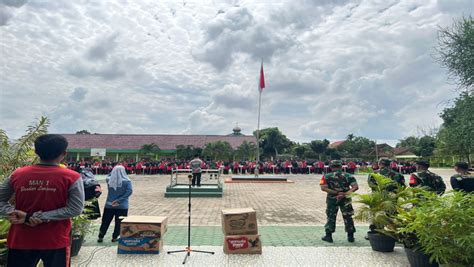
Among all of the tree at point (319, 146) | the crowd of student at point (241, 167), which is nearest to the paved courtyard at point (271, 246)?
the crowd of student at point (241, 167)

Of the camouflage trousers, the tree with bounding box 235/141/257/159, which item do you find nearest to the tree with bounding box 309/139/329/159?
the tree with bounding box 235/141/257/159

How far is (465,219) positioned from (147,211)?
8.36 metres

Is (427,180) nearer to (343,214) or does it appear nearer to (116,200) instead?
(343,214)

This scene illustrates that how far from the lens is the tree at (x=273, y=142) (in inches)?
2333

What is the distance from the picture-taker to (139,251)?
194 inches

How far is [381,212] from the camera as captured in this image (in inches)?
201

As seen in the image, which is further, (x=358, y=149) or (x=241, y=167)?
(x=358, y=149)

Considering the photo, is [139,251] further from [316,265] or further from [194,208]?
[194,208]

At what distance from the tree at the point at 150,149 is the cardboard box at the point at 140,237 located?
135ft

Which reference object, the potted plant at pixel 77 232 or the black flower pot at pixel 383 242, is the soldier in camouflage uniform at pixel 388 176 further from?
the potted plant at pixel 77 232

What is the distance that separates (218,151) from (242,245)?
37.8 metres

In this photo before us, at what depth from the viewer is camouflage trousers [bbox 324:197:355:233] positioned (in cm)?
585

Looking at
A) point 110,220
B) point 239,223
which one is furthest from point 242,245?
point 110,220

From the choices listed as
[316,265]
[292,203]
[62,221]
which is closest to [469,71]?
[292,203]
